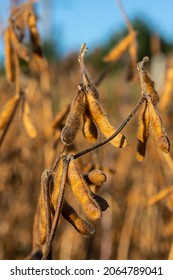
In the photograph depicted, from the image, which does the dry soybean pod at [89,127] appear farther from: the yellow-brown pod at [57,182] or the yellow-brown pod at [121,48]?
the yellow-brown pod at [121,48]

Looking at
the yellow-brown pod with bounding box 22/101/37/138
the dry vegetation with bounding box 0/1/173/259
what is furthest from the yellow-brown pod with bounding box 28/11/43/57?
the yellow-brown pod with bounding box 22/101/37/138

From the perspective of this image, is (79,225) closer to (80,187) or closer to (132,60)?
(80,187)

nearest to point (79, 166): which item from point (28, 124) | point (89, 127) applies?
point (28, 124)

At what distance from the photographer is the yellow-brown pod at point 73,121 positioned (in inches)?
33.6

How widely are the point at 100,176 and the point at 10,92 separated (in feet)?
5.71

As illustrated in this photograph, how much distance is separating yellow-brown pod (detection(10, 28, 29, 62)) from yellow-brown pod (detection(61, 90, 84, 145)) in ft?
1.68

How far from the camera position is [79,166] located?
1266 millimetres

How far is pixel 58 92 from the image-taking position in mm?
3387

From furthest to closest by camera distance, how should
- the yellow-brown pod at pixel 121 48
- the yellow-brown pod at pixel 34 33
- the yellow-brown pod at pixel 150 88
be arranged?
1. the yellow-brown pod at pixel 121 48
2. the yellow-brown pod at pixel 34 33
3. the yellow-brown pod at pixel 150 88

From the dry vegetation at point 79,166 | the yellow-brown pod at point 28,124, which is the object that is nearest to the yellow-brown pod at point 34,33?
the dry vegetation at point 79,166

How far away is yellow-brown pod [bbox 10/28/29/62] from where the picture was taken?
1369 millimetres

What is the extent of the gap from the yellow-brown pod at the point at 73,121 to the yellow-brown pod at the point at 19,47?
0.51 metres
